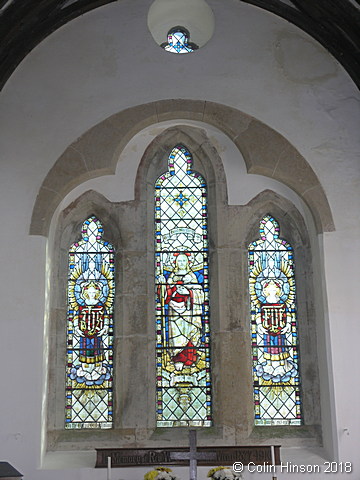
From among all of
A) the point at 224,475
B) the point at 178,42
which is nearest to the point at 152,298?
the point at 224,475

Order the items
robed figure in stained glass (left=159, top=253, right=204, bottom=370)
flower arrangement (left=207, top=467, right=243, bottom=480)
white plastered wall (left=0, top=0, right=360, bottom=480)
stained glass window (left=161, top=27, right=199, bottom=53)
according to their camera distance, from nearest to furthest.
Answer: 1. flower arrangement (left=207, top=467, right=243, bottom=480)
2. white plastered wall (left=0, top=0, right=360, bottom=480)
3. robed figure in stained glass (left=159, top=253, right=204, bottom=370)
4. stained glass window (left=161, top=27, right=199, bottom=53)

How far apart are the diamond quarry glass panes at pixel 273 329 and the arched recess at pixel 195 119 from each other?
0.84m

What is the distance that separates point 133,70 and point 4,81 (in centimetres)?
147

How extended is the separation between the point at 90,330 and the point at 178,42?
3688 millimetres

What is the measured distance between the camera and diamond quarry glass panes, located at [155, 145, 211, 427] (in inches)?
368

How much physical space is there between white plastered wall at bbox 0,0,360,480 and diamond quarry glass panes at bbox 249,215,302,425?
0.57 metres

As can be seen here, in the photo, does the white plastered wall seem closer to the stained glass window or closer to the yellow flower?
the stained glass window

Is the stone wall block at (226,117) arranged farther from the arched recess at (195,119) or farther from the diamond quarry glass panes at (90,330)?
the diamond quarry glass panes at (90,330)

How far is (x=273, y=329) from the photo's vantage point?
961 cm

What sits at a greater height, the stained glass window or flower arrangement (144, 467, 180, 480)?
the stained glass window

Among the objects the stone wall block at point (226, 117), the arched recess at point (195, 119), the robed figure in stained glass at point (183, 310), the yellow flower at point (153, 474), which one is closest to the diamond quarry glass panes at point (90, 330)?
the robed figure in stained glass at point (183, 310)

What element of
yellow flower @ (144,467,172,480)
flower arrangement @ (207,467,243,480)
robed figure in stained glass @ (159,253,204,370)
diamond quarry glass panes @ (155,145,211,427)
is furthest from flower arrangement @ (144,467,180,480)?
robed figure in stained glass @ (159,253,204,370)

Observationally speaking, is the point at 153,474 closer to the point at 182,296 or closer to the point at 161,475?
the point at 161,475

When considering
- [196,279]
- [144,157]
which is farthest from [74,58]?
[196,279]
